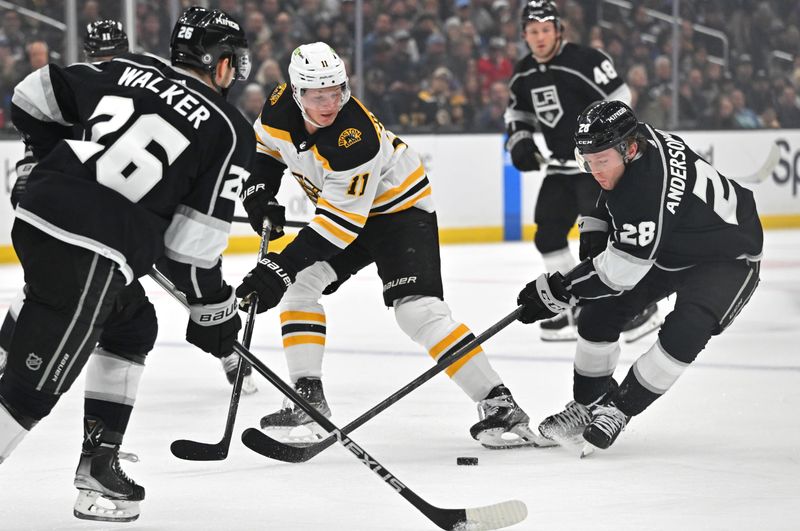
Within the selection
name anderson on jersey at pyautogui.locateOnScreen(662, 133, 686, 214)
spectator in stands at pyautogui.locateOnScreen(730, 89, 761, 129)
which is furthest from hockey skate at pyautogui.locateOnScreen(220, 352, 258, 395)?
spectator in stands at pyautogui.locateOnScreen(730, 89, 761, 129)

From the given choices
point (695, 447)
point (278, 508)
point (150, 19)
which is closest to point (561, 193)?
point (695, 447)

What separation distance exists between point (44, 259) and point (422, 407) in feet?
5.58

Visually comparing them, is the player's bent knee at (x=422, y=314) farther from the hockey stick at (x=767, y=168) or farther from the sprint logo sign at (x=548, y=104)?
the hockey stick at (x=767, y=168)

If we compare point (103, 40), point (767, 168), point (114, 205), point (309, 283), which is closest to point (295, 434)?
point (309, 283)

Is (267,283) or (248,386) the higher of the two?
(267,283)

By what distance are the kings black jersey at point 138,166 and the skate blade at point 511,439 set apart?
1.04 m

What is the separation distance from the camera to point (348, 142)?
3.34 meters

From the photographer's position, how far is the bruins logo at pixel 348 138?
11.0 ft

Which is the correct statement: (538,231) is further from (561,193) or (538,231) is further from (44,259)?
(44,259)

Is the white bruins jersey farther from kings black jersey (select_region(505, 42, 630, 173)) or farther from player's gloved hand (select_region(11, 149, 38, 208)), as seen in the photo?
kings black jersey (select_region(505, 42, 630, 173))

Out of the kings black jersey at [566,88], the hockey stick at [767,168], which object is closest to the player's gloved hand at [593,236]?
the kings black jersey at [566,88]

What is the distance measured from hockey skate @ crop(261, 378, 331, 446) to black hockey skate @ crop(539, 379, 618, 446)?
58 cm

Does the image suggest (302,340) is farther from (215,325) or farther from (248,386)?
(215,325)

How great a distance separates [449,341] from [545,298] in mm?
283
